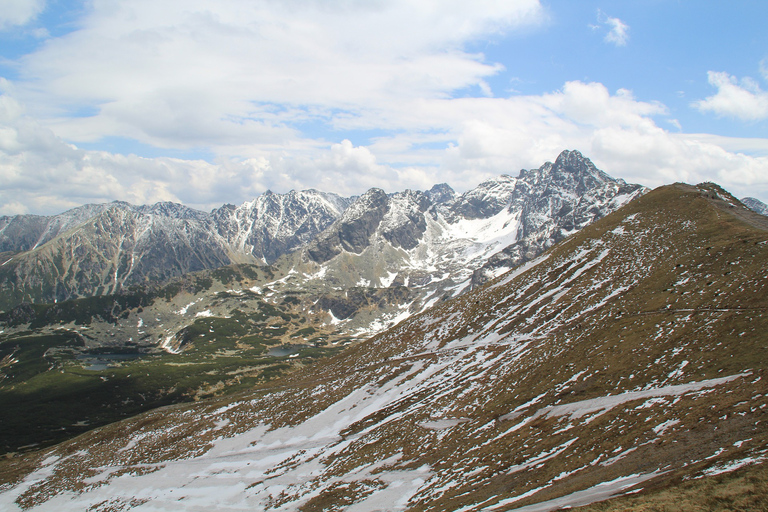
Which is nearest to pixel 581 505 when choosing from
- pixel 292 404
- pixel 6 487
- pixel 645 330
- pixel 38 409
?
pixel 645 330

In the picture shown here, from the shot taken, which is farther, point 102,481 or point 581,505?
point 102,481

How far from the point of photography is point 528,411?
1757 inches

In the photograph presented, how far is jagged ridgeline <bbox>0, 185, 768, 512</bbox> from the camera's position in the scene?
Answer: 27.7m

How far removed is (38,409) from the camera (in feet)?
595

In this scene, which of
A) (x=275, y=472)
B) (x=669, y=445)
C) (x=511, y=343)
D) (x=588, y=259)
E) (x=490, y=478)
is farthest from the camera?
(x=588, y=259)

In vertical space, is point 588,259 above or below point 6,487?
above

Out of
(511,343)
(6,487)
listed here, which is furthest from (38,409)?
(511,343)

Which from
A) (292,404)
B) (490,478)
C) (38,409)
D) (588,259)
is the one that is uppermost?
(588,259)

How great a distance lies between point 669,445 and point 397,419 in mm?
38043

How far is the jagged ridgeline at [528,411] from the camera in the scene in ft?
91.0

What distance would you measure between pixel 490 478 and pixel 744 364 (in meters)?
24.3

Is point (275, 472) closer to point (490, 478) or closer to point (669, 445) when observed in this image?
point (490, 478)

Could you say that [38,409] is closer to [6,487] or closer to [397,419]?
[6,487]

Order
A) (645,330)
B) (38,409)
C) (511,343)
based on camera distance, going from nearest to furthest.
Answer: (645,330), (511,343), (38,409)
